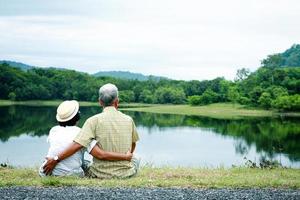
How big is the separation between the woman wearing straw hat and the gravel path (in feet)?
3.44

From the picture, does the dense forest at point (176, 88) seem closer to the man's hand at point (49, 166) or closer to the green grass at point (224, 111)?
the green grass at point (224, 111)

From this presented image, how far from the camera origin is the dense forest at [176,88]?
118062mm

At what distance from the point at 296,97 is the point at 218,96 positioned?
31.0 meters

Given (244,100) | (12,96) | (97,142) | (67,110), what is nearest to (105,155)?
(97,142)

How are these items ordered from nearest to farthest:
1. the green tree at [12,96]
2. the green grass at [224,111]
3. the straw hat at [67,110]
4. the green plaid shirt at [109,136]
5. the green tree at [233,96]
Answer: the green plaid shirt at [109,136], the straw hat at [67,110], the green grass at [224,111], the green tree at [233,96], the green tree at [12,96]

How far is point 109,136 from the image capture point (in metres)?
8.41

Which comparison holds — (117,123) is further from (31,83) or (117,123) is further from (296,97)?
(31,83)

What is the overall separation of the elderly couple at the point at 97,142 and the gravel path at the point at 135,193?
982 millimetres

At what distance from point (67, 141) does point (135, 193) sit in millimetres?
1912

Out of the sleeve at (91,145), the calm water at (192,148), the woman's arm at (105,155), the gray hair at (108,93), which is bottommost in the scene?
the calm water at (192,148)

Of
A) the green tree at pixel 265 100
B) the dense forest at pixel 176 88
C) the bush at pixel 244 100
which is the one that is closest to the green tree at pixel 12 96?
the dense forest at pixel 176 88

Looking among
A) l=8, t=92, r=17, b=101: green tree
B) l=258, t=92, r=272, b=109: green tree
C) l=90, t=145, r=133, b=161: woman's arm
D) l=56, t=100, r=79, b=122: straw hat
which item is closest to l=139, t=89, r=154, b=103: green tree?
l=8, t=92, r=17, b=101: green tree

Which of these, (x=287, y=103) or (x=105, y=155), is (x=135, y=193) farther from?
(x=287, y=103)

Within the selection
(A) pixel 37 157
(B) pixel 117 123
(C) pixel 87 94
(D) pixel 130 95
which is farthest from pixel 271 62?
(B) pixel 117 123
